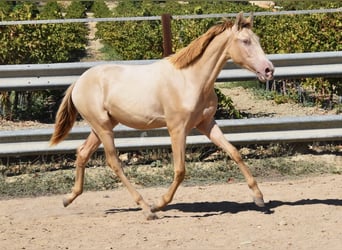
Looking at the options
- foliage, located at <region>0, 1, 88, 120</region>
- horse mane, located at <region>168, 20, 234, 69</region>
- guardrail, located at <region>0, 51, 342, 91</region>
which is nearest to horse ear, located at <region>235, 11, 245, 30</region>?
horse mane, located at <region>168, 20, 234, 69</region>

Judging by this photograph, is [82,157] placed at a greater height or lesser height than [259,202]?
greater

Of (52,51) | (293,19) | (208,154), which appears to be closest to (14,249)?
(208,154)

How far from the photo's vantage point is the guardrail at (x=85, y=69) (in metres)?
8.52

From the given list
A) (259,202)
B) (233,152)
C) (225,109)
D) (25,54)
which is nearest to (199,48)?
(233,152)

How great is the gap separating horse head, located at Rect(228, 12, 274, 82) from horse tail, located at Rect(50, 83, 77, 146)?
157 cm

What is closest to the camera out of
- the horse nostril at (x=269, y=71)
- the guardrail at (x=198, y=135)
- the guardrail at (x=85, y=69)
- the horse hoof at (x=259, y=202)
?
the horse nostril at (x=269, y=71)

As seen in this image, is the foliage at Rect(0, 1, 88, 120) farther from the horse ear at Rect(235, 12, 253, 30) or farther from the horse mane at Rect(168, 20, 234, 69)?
the horse ear at Rect(235, 12, 253, 30)

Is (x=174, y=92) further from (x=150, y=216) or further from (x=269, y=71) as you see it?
(x=150, y=216)

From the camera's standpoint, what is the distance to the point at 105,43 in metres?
34.1

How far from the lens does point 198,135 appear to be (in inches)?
338

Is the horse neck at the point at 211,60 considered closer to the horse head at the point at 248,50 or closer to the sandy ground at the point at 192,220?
the horse head at the point at 248,50

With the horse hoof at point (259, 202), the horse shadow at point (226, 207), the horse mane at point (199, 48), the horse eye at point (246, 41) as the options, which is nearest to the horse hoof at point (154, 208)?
the horse shadow at point (226, 207)

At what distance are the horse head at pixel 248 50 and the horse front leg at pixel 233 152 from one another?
0.65 meters

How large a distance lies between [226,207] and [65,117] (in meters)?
1.69
